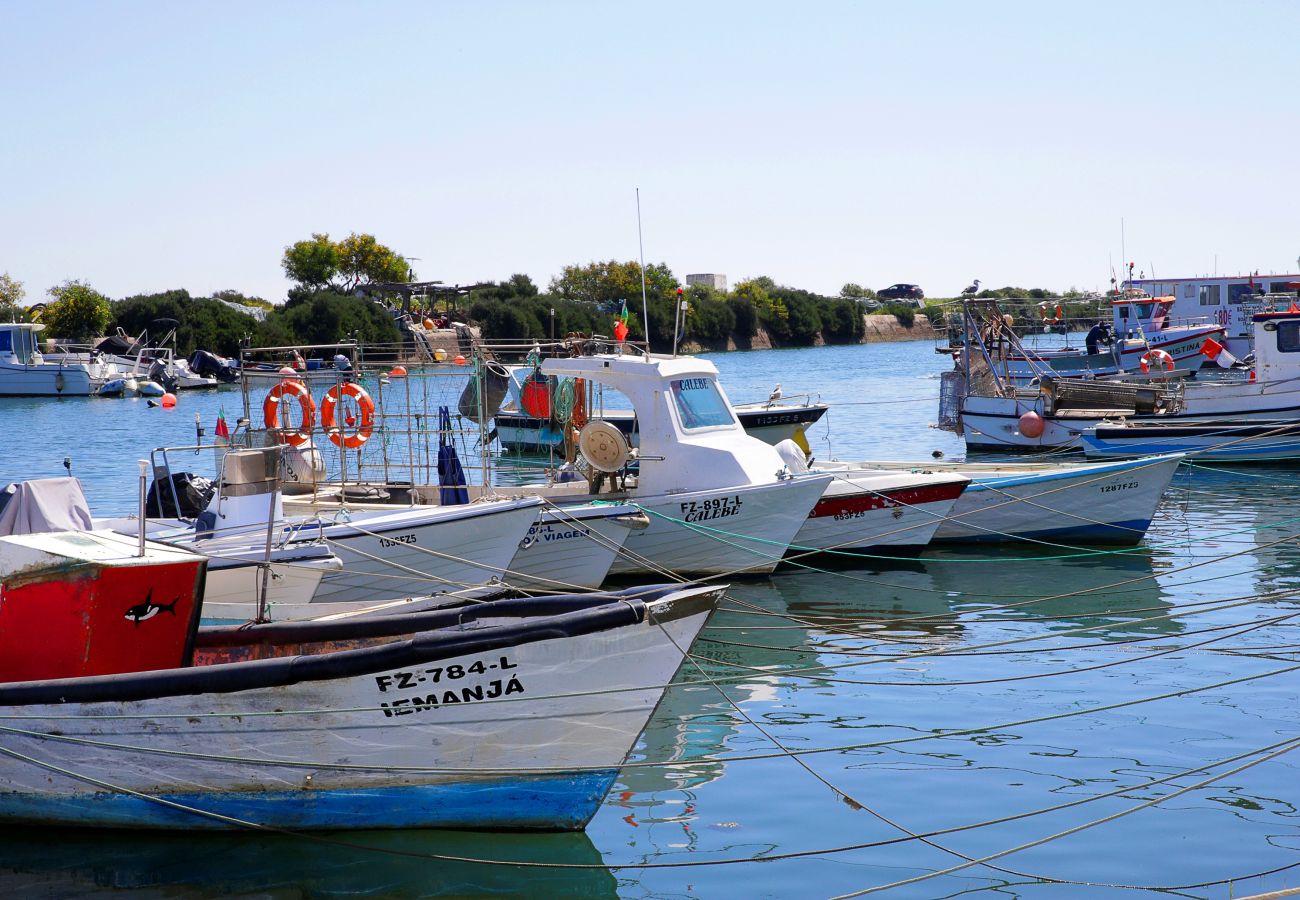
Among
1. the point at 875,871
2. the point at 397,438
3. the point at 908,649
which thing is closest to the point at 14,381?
the point at 397,438

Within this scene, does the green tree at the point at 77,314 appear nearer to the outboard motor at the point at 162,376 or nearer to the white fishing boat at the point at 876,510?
the outboard motor at the point at 162,376

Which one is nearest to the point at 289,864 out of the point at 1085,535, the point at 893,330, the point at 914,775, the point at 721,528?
the point at 914,775

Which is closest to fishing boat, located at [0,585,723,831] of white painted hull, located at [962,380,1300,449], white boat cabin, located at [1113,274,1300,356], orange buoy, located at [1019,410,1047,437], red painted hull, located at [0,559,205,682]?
red painted hull, located at [0,559,205,682]

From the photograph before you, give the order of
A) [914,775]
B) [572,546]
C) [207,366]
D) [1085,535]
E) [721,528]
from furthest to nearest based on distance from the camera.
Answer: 1. [207,366]
2. [1085,535]
3. [721,528]
4. [572,546]
5. [914,775]

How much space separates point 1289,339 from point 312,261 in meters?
73.6

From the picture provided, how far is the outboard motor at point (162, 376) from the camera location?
66875 millimetres

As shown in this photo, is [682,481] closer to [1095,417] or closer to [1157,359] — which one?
[1095,417]

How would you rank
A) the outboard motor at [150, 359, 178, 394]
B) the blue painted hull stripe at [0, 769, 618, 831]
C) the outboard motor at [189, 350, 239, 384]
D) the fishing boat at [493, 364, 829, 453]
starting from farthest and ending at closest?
1. the outboard motor at [189, 350, 239, 384]
2. the outboard motor at [150, 359, 178, 394]
3. the fishing boat at [493, 364, 829, 453]
4. the blue painted hull stripe at [0, 769, 618, 831]

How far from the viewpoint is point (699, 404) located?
16.5m

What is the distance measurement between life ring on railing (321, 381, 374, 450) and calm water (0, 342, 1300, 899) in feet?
17.1

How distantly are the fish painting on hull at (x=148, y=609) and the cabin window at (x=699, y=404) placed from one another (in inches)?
335

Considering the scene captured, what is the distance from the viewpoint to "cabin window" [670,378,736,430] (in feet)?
53.3

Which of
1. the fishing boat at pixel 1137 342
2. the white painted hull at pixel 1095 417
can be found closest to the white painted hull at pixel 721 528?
the white painted hull at pixel 1095 417

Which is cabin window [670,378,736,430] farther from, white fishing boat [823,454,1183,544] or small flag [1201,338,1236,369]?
small flag [1201,338,1236,369]
